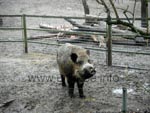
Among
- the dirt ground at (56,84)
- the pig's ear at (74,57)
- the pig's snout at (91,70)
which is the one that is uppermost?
the pig's ear at (74,57)

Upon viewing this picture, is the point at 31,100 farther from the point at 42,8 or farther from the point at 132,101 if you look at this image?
the point at 42,8

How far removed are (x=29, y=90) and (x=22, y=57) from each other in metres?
3.04

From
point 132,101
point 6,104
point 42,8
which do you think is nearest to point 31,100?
point 6,104

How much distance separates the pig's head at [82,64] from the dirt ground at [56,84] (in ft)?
1.81

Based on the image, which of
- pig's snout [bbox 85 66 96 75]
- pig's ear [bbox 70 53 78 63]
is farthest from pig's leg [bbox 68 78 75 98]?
pig's snout [bbox 85 66 96 75]

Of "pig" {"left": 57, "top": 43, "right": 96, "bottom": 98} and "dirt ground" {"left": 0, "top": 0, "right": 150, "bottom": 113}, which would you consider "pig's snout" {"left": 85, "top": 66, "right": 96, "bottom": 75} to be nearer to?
"pig" {"left": 57, "top": 43, "right": 96, "bottom": 98}

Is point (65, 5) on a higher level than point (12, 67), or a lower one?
higher

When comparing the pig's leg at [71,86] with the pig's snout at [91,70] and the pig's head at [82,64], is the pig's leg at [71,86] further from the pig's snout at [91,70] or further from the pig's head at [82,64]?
the pig's snout at [91,70]

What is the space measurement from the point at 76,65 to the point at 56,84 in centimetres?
135

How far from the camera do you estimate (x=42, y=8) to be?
63.5ft

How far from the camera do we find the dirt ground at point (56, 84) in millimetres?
5258

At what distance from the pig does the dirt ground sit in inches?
14.9

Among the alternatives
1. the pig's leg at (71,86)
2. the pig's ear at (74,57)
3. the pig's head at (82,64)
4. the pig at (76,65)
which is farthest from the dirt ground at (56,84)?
the pig's ear at (74,57)

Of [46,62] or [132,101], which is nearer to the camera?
[132,101]
